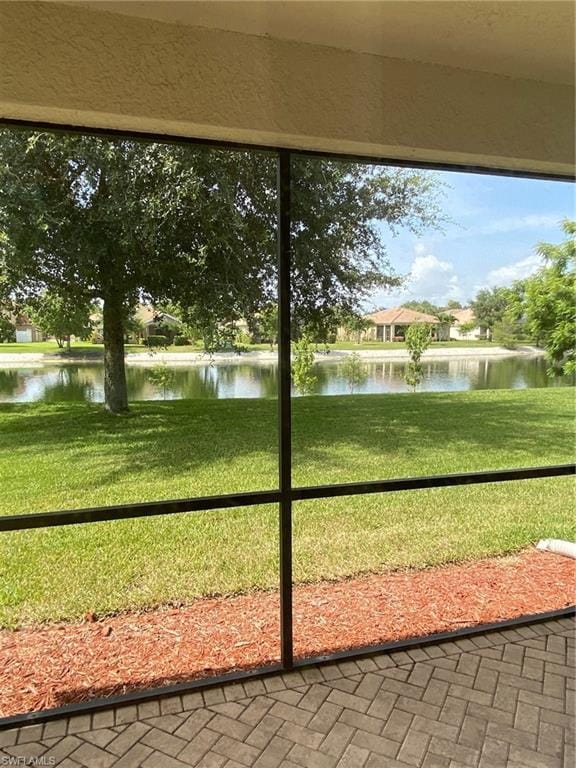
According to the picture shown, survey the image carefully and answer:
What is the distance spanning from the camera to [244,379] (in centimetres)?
337

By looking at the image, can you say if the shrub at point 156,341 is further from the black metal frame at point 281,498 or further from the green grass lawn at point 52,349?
the black metal frame at point 281,498

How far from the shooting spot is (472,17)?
1.42 meters

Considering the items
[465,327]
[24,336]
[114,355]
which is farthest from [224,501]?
[465,327]

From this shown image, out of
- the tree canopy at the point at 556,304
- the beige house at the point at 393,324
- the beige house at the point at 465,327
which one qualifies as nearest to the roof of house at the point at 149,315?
the beige house at the point at 393,324

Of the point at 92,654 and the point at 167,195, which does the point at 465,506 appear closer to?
the point at 92,654

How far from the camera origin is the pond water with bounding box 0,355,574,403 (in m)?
2.74

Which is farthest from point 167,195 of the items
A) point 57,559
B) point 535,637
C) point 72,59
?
point 535,637

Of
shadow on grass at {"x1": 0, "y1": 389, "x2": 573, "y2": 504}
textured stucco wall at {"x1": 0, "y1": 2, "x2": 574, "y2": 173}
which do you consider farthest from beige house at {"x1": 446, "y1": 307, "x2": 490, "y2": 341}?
textured stucco wall at {"x1": 0, "y1": 2, "x2": 574, "y2": 173}

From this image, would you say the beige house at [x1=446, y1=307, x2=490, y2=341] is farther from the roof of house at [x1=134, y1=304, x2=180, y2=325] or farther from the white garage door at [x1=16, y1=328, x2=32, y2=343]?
the white garage door at [x1=16, y1=328, x2=32, y2=343]

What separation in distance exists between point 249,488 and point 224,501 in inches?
74.3

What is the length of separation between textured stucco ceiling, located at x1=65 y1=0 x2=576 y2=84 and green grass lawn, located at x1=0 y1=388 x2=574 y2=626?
2.37 metres

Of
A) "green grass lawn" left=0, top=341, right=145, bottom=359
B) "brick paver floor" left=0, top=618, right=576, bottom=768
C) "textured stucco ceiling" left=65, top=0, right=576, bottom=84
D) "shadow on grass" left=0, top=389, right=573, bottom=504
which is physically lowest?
"brick paver floor" left=0, top=618, right=576, bottom=768

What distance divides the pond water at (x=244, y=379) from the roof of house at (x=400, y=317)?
1.05ft

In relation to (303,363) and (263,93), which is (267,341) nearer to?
(303,363)
